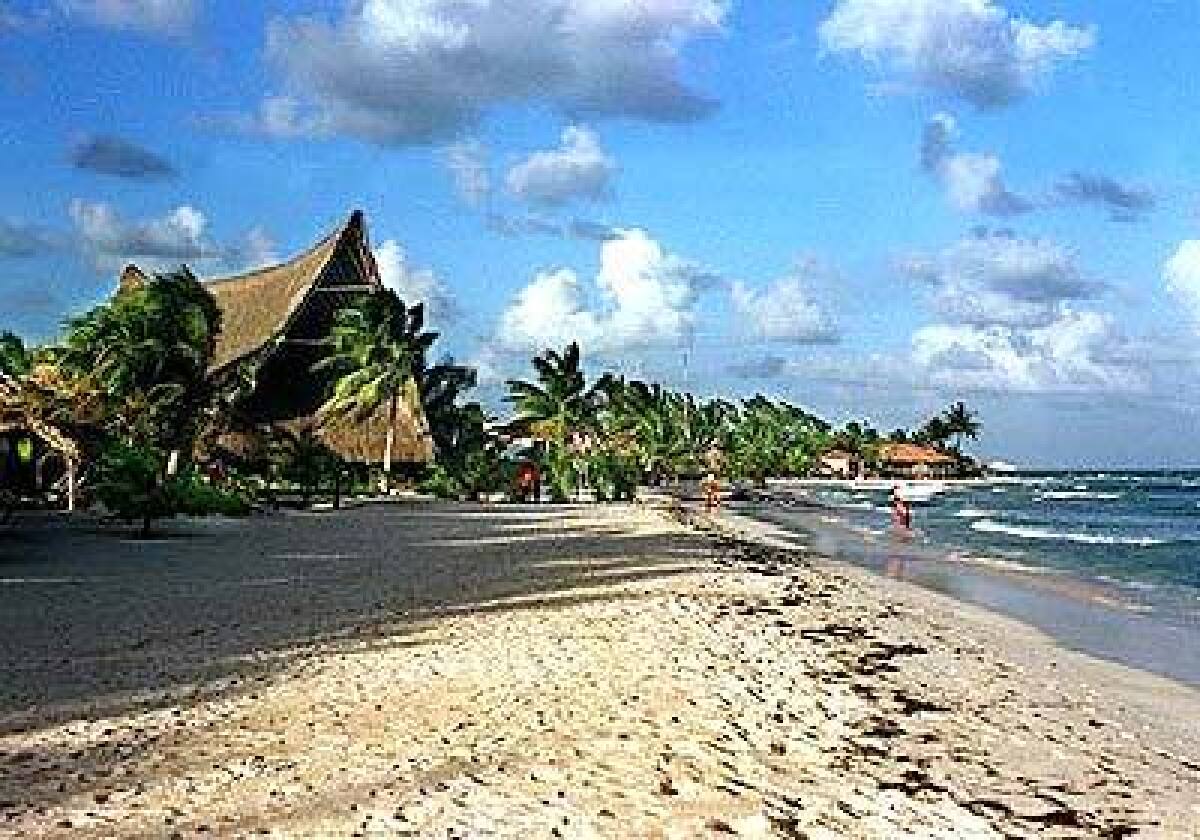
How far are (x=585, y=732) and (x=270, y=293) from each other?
41.7 metres

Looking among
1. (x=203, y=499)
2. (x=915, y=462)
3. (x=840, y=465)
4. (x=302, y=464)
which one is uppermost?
(x=915, y=462)

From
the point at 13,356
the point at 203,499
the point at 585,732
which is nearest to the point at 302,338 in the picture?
the point at 13,356

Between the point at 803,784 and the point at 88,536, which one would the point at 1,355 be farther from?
the point at 803,784

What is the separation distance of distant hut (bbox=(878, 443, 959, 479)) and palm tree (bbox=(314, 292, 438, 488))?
262 feet

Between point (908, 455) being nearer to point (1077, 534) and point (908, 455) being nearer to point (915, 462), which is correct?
point (915, 462)

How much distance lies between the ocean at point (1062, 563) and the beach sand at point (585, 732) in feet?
12.1

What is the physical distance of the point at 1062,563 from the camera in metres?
30.0

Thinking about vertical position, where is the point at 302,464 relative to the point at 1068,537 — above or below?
above

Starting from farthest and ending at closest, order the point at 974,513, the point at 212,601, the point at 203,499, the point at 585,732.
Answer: the point at 974,513 < the point at 203,499 < the point at 212,601 < the point at 585,732

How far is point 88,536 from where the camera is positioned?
19.8 m

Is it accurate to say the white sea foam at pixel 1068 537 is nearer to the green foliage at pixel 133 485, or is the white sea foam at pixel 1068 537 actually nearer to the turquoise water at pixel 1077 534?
the turquoise water at pixel 1077 534

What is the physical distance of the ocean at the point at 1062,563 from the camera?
16969mm

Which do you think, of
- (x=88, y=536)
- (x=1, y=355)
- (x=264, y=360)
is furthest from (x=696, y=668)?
(x=264, y=360)

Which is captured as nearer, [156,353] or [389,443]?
[156,353]
